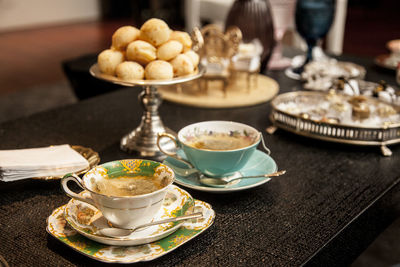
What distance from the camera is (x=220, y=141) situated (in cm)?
80

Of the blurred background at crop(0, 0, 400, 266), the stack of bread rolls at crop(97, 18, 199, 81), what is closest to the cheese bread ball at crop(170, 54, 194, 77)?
the stack of bread rolls at crop(97, 18, 199, 81)

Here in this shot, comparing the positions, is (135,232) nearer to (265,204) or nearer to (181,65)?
(265,204)

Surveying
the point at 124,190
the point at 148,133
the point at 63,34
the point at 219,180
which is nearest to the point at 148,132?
the point at 148,133

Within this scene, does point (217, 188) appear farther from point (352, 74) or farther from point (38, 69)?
point (38, 69)

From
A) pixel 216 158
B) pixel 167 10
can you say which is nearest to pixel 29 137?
pixel 216 158

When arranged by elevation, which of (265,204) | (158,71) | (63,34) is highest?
(158,71)

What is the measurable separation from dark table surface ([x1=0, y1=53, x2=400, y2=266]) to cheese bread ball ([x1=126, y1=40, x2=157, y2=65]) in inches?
7.6

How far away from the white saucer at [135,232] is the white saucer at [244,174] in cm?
6

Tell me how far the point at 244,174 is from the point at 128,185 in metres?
0.24

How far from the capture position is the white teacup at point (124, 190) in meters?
0.56

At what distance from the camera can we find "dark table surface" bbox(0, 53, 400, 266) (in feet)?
1.99

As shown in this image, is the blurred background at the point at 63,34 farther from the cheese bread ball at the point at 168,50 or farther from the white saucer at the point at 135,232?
the white saucer at the point at 135,232

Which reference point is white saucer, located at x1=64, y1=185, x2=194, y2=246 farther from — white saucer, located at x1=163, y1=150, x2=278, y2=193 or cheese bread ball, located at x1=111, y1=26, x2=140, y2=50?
cheese bread ball, located at x1=111, y1=26, x2=140, y2=50

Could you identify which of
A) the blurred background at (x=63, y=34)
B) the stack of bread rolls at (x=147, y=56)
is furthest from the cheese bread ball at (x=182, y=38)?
the blurred background at (x=63, y=34)
